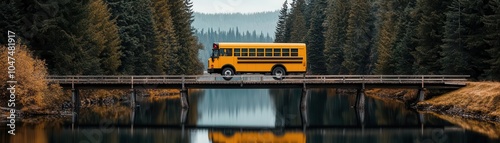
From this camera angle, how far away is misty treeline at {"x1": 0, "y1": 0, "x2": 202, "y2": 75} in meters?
57.5

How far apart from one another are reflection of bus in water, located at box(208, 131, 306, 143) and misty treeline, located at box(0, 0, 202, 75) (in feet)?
62.5

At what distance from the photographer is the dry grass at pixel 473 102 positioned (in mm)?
51562

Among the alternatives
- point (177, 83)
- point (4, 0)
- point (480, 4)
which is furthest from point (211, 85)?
point (480, 4)

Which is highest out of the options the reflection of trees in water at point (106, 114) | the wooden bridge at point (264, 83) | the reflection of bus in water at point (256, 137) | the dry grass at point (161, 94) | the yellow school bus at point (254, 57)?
the yellow school bus at point (254, 57)

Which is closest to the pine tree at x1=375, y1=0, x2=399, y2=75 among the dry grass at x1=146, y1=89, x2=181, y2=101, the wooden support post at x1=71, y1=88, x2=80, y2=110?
the dry grass at x1=146, y1=89, x2=181, y2=101

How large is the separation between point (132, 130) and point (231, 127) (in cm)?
757

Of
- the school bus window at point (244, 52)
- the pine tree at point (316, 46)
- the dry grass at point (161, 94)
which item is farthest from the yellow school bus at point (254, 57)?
the pine tree at point (316, 46)

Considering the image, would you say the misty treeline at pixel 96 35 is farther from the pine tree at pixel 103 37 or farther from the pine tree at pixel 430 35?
the pine tree at pixel 430 35

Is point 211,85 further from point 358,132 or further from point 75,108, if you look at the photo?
point 358,132

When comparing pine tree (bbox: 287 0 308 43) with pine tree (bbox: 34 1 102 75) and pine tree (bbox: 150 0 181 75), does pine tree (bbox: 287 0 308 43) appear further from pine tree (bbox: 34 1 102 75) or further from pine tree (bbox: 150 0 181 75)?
pine tree (bbox: 34 1 102 75)

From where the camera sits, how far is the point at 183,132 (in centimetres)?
4559

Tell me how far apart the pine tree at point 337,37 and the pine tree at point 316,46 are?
786 centimetres

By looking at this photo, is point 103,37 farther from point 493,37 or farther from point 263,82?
point 493,37

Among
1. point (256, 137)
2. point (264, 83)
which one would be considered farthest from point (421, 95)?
point (256, 137)
